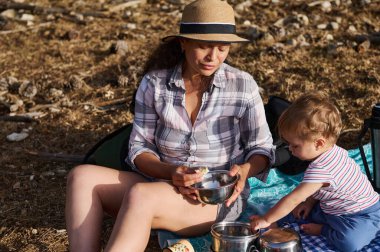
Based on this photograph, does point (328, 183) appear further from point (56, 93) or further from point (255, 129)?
point (56, 93)

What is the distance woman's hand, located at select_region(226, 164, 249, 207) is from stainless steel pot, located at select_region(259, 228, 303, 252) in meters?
0.26

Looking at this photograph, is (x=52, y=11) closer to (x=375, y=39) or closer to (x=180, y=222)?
(x=375, y=39)

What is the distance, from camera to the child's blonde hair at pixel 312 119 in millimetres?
3336

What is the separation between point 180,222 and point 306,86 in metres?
2.92

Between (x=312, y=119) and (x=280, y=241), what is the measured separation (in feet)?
2.11

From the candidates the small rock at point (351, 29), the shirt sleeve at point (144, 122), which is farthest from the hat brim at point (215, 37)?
the small rock at point (351, 29)

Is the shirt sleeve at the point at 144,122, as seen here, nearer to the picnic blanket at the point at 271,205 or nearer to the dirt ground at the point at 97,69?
the picnic blanket at the point at 271,205

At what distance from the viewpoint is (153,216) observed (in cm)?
346

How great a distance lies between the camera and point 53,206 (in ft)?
15.6

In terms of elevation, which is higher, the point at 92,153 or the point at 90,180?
the point at 90,180

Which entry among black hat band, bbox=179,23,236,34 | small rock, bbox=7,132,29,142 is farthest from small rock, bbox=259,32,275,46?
black hat band, bbox=179,23,236,34

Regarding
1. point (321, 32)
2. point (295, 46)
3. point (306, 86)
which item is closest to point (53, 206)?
point (306, 86)

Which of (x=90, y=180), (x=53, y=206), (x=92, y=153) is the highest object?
(x=90, y=180)

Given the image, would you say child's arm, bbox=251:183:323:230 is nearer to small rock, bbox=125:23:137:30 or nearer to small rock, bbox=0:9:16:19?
small rock, bbox=125:23:137:30
